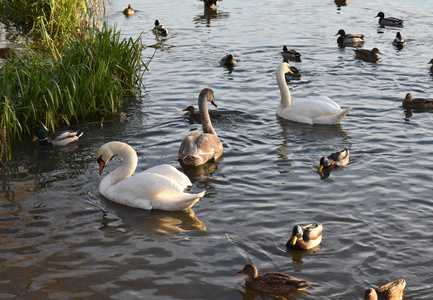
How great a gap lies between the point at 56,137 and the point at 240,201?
387 centimetres

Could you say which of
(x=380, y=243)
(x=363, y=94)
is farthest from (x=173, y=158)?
(x=363, y=94)

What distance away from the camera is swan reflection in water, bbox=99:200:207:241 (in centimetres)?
797

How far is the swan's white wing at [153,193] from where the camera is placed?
27.7ft

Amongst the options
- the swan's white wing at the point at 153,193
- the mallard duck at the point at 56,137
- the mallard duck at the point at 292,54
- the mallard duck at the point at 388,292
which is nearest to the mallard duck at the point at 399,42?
the mallard duck at the point at 292,54

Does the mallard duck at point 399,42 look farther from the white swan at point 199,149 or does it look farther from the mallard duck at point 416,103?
the white swan at point 199,149

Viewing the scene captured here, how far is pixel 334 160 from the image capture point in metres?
9.83

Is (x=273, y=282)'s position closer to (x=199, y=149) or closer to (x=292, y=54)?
(x=199, y=149)

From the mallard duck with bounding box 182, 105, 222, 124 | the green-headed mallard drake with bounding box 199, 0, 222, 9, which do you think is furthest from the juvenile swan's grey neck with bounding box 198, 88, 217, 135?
the green-headed mallard drake with bounding box 199, 0, 222, 9


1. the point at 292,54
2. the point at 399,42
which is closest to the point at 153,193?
the point at 292,54

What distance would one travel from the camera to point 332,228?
7926 millimetres

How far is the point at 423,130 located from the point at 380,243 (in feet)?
16.3

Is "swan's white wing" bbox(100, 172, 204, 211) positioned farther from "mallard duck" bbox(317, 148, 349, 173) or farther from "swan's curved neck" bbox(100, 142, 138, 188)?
"mallard duck" bbox(317, 148, 349, 173)

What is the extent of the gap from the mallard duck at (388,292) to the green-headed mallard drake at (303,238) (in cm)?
116

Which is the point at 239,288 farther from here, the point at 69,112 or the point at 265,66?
the point at 265,66
